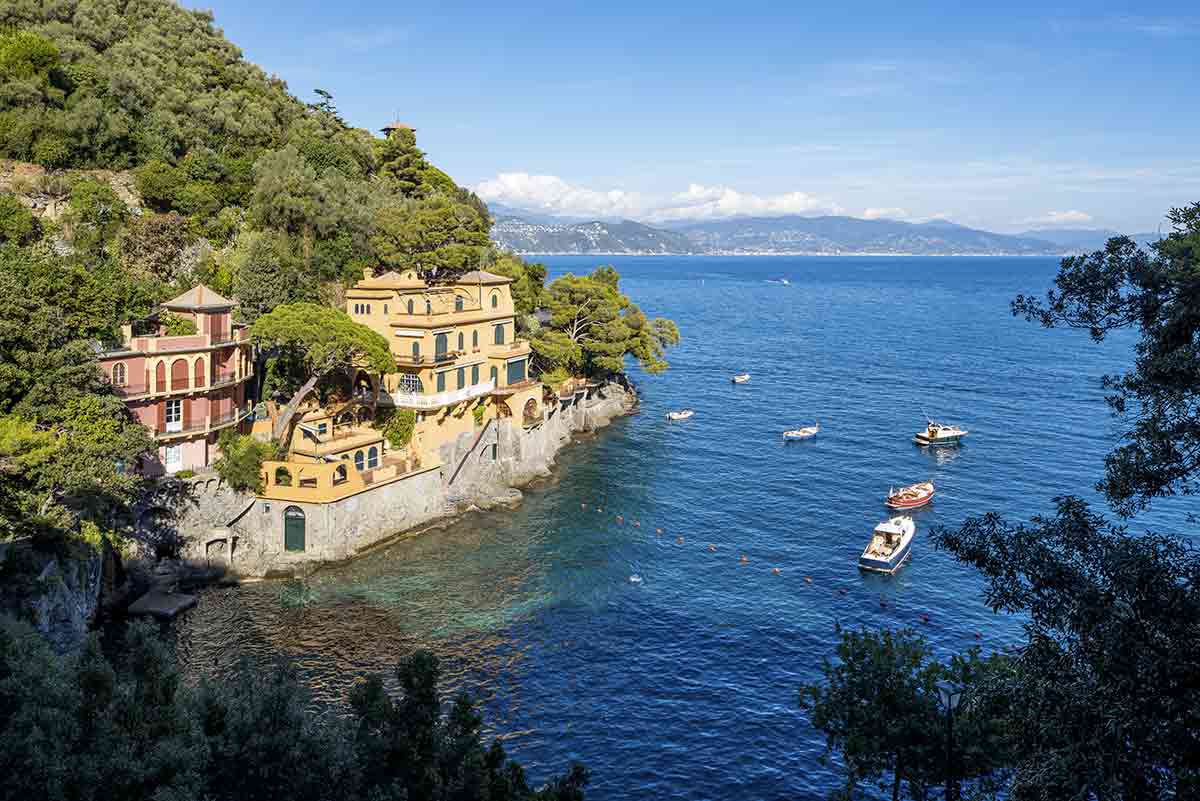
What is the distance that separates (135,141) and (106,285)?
24.9 m

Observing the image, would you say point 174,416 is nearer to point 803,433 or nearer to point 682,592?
point 682,592

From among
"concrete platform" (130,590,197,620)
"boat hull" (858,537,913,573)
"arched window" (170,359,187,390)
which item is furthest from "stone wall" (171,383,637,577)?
"boat hull" (858,537,913,573)

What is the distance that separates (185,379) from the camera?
38250mm

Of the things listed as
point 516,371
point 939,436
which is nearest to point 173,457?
point 516,371

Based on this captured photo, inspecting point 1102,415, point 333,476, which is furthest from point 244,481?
point 1102,415

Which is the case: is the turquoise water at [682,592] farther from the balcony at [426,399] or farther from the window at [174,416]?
the window at [174,416]

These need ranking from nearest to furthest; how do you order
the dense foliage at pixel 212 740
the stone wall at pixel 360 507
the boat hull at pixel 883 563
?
the dense foliage at pixel 212 740
the stone wall at pixel 360 507
the boat hull at pixel 883 563

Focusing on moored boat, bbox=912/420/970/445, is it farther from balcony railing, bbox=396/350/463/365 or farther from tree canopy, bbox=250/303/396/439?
tree canopy, bbox=250/303/396/439

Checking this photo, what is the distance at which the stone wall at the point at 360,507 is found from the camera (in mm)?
37094

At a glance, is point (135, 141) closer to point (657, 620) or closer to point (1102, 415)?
point (657, 620)

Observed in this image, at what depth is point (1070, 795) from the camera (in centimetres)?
920

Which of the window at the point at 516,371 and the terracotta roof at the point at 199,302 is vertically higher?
the terracotta roof at the point at 199,302

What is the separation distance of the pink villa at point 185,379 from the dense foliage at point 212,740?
25.4 metres

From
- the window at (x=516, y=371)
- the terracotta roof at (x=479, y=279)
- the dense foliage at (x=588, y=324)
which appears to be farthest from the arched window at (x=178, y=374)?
the dense foliage at (x=588, y=324)
